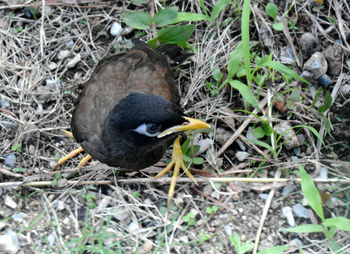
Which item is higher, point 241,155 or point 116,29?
point 116,29

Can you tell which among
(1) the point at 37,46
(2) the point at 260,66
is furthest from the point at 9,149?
(2) the point at 260,66

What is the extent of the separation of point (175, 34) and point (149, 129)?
1822 mm

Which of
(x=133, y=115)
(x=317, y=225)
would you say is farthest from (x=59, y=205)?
(x=317, y=225)

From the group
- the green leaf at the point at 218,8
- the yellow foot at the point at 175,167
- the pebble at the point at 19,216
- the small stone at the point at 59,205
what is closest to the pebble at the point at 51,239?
the small stone at the point at 59,205

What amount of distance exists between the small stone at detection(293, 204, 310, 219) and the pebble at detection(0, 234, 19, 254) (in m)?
3.02

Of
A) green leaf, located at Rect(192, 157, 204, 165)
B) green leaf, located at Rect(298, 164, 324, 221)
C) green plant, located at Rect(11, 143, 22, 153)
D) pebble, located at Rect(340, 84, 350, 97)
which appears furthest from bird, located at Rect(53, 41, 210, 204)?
pebble, located at Rect(340, 84, 350, 97)

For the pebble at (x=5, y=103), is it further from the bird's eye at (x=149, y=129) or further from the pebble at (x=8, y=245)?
the bird's eye at (x=149, y=129)

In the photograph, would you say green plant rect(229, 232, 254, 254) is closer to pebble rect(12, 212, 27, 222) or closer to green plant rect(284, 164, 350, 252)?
green plant rect(284, 164, 350, 252)

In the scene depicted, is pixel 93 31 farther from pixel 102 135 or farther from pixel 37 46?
pixel 102 135

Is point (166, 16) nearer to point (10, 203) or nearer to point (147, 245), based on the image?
point (147, 245)

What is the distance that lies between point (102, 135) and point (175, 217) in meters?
1.15

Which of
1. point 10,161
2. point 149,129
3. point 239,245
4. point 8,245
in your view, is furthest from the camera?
point 10,161

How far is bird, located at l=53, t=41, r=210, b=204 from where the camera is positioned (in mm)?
3611

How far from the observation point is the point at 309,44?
5141 mm
